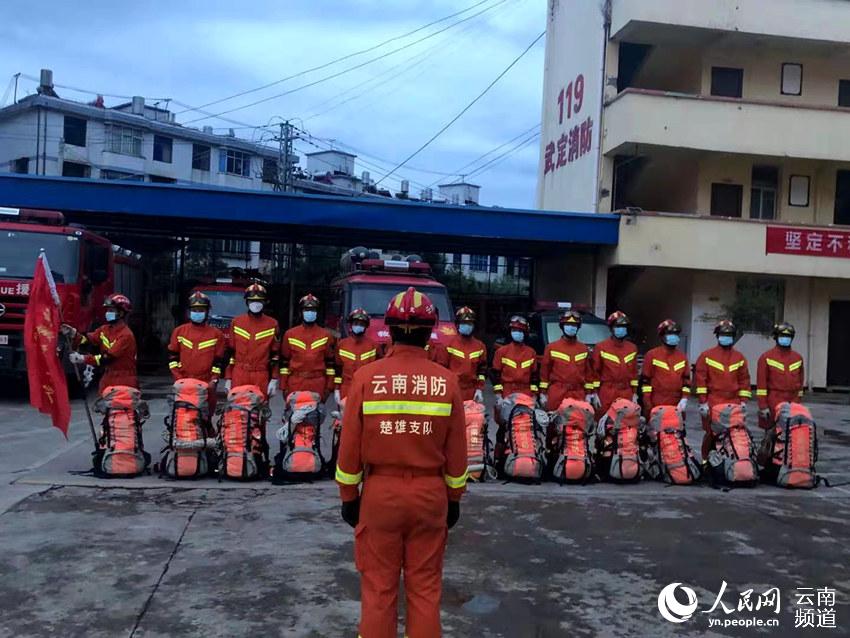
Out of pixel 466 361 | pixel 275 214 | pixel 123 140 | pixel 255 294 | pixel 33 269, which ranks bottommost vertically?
pixel 466 361

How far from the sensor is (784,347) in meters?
9.47

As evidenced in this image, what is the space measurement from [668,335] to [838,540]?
3013mm

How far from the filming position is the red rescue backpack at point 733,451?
8.85m

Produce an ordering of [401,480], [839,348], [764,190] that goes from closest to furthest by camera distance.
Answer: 1. [401,480]
2. [764,190]
3. [839,348]

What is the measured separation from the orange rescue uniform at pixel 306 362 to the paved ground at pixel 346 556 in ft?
3.90

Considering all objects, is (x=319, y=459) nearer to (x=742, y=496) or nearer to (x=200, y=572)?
(x=200, y=572)

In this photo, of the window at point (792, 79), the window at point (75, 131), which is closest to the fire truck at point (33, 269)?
the window at point (792, 79)

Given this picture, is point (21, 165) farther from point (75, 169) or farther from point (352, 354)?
point (352, 354)

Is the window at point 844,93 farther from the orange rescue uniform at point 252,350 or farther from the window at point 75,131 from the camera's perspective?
the window at point 75,131

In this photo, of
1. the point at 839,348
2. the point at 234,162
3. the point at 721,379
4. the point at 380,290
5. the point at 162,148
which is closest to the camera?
the point at 721,379

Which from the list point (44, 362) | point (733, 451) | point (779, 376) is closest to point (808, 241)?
point (779, 376)

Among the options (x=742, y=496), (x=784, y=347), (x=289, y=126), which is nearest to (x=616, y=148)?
(x=784, y=347)

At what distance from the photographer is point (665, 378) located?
9.30m

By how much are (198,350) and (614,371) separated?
456 centimetres
